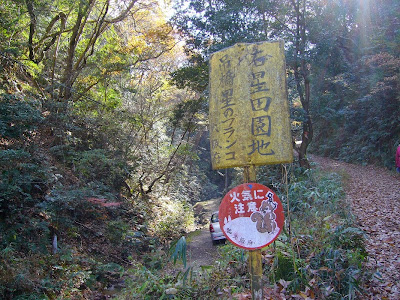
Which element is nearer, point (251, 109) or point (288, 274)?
point (251, 109)

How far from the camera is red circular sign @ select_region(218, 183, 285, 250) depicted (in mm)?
2984

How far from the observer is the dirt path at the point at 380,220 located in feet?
14.4

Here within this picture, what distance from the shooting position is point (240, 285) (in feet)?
14.2

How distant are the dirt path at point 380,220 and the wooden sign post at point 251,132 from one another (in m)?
2.39

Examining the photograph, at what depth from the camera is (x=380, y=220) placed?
6.79 metres

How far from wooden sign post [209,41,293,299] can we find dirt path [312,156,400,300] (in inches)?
94.0

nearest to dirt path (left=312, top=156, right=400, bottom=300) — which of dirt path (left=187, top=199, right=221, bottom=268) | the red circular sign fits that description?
the red circular sign

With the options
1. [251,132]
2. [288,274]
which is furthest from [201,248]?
[251,132]

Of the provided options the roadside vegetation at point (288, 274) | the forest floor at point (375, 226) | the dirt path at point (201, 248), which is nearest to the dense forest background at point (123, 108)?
the dirt path at point (201, 248)

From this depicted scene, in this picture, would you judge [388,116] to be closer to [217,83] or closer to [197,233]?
[197,233]

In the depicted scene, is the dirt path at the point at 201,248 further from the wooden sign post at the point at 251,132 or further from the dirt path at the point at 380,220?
the wooden sign post at the point at 251,132

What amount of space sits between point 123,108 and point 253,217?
1044 centimetres

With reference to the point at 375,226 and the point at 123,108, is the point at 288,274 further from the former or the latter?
the point at 123,108

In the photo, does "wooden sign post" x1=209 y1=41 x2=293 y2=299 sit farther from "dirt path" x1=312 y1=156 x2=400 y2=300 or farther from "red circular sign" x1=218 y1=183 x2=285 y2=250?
"dirt path" x1=312 y1=156 x2=400 y2=300
